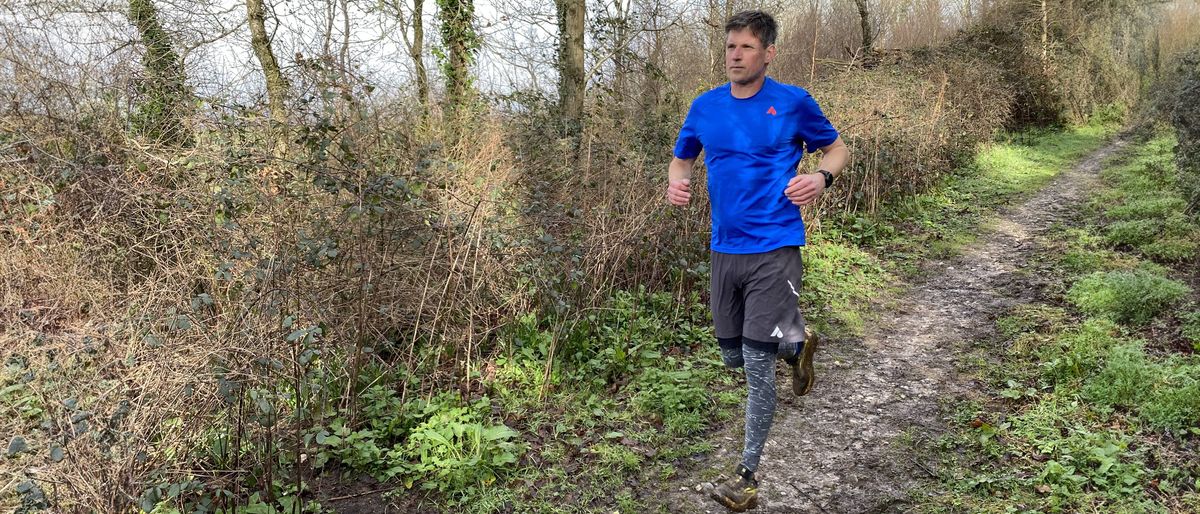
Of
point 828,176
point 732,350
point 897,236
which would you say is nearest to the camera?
point 828,176

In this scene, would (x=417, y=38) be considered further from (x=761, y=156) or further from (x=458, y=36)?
(x=761, y=156)

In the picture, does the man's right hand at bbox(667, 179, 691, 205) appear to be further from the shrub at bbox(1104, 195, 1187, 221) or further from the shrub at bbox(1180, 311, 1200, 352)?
the shrub at bbox(1104, 195, 1187, 221)

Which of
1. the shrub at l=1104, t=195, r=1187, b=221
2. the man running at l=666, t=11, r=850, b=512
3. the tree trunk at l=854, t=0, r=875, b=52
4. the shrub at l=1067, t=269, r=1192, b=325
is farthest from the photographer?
the tree trunk at l=854, t=0, r=875, b=52

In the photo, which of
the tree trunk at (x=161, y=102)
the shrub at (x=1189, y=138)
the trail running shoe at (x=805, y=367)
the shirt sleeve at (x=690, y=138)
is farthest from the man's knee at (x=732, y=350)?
the shrub at (x=1189, y=138)

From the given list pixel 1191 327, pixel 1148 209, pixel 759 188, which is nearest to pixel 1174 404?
pixel 1191 327

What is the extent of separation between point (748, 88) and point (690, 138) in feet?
1.38

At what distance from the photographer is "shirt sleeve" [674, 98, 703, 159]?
327 cm

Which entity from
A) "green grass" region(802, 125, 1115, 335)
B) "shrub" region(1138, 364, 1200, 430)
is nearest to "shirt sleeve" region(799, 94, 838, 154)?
"shrub" region(1138, 364, 1200, 430)

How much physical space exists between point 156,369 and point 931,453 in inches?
155

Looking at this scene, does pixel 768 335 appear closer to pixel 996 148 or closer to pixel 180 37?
pixel 180 37

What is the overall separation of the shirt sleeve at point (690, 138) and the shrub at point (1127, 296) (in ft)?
13.2

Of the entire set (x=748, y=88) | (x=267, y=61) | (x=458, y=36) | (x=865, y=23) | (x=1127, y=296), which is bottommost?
(x=1127, y=296)

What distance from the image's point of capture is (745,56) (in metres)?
2.95

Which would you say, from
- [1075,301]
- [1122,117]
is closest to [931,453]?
[1075,301]
